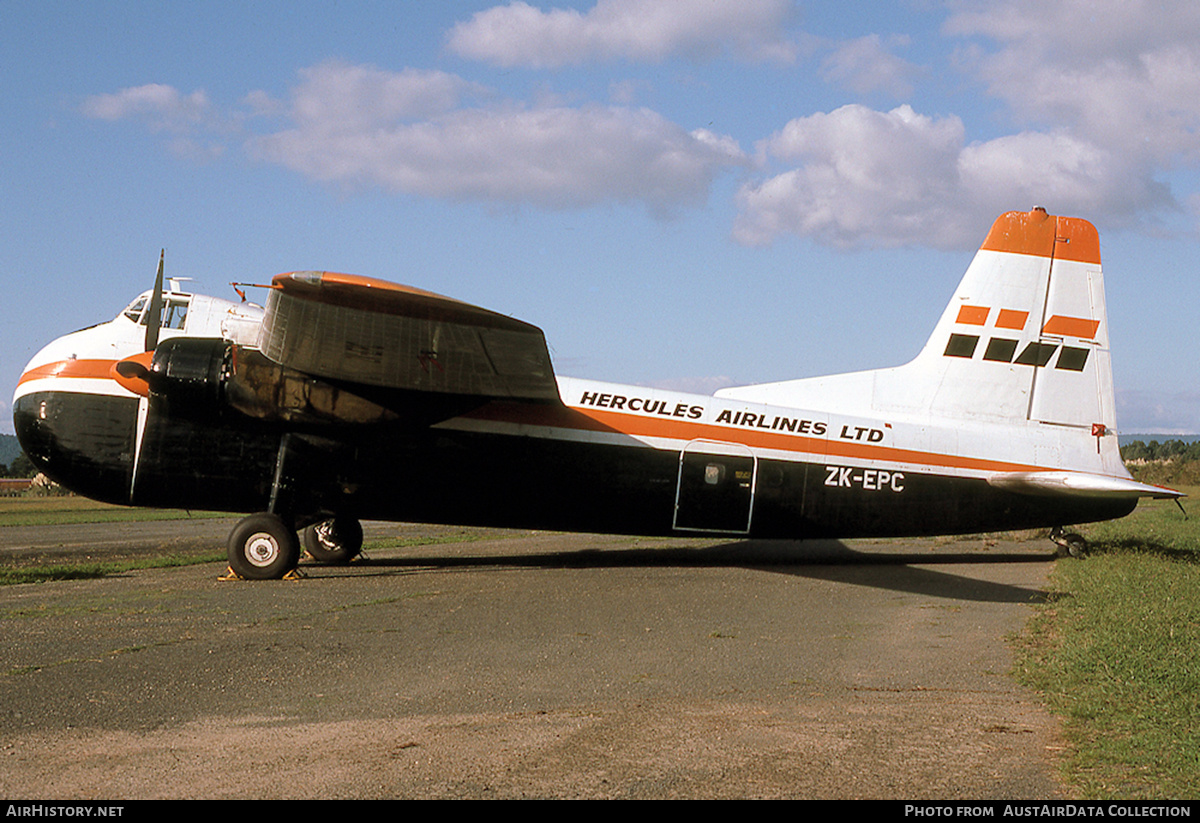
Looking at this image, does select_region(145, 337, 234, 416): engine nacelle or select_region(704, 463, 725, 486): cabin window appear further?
select_region(704, 463, 725, 486): cabin window

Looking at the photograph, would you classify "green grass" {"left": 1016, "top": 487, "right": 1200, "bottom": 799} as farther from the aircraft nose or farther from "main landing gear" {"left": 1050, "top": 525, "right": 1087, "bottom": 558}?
the aircraft nose

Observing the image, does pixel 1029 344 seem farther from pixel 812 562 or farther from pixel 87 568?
pixel 87 568

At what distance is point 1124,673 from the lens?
6375 mm

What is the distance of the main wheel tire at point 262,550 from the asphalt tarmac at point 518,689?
2.07 feet

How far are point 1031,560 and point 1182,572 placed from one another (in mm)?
3143

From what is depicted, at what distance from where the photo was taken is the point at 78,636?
7.85 m

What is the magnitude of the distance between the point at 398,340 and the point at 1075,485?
996 cm

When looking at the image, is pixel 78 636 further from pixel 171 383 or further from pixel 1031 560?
pixel 1031 560

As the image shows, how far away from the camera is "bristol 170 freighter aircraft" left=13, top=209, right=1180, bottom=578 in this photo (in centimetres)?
1187

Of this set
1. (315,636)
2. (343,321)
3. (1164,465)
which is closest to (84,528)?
(343,321)

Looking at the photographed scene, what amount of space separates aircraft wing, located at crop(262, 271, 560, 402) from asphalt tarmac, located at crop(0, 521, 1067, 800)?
2.68m

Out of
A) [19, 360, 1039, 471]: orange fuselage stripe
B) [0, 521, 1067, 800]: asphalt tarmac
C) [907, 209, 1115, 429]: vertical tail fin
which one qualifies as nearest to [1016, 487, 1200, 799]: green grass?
[0, 521, 1067, 800]: asphalt tarmac

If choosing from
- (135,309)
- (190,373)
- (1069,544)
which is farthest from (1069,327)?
(135,309)

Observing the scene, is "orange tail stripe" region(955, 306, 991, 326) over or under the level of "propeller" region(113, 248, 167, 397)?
over
